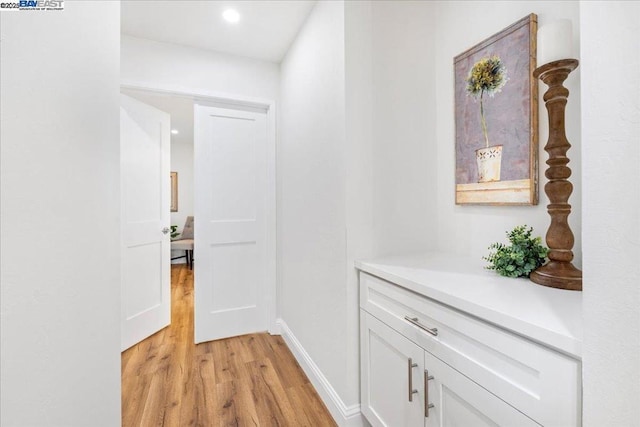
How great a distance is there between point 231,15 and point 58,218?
78.0 inches

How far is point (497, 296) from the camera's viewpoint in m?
0.91

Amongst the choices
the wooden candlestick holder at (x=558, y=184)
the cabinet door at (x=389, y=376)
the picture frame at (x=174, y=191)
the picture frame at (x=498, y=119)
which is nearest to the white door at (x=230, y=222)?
the cabinet door at (x=389, y=376)

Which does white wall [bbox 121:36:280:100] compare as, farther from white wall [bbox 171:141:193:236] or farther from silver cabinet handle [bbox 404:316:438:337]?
white wall [bbox 171:141:193:236]

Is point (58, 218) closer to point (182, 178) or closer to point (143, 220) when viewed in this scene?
point (143, 220)

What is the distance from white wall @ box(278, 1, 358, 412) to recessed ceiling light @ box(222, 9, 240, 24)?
0.46 metres

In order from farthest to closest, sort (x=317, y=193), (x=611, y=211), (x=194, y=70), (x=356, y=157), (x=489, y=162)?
1. (x=194, y=70)
2. (x=317, y=193)
3. (x=356, y=157)
4. (x=489, y=162)
5. (x=611, y=211)

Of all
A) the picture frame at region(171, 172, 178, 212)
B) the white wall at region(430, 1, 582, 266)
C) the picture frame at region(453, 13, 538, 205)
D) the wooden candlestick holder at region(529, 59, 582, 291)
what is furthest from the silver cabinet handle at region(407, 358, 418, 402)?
the picture frame at region(171, 172, 178, 212)

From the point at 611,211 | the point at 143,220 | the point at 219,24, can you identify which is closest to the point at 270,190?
the point at 143,220

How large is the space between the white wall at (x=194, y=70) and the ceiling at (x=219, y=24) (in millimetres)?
69

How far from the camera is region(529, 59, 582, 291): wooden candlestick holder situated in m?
0.98

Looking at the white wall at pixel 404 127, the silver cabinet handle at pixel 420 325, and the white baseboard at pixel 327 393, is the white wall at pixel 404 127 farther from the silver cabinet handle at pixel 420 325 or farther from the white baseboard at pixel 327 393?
the white baseboard at pixel 327 393

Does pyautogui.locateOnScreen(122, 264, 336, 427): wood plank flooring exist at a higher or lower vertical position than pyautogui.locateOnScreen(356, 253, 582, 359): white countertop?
lower

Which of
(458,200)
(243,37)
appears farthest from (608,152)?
(243,37)

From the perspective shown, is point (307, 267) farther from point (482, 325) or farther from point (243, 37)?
point (243, 37)
